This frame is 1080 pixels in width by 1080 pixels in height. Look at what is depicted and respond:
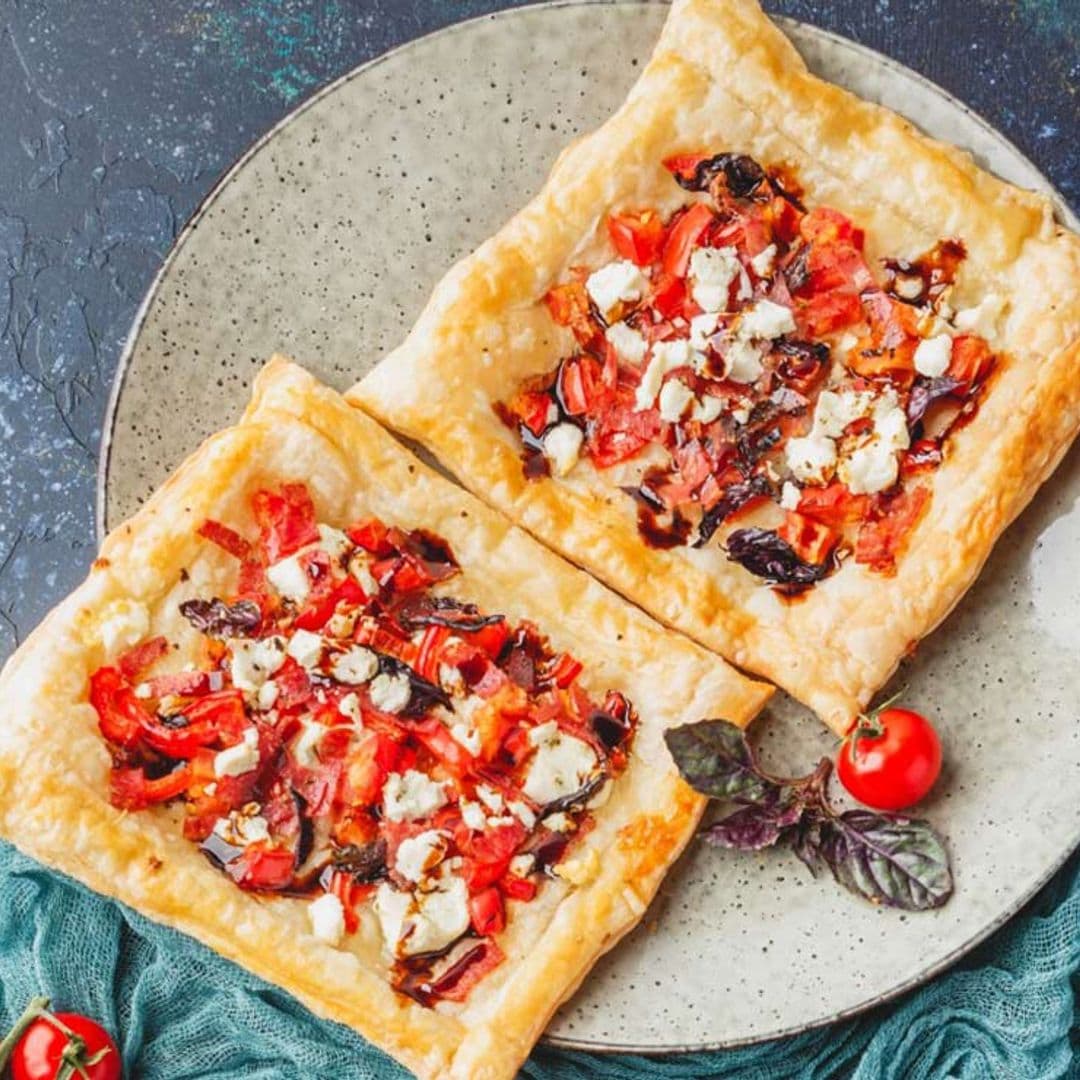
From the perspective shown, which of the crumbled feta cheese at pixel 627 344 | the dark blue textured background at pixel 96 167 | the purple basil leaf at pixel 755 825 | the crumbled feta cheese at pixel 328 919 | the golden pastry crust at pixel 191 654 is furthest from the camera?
the dark blue textured background at pixel 96 167

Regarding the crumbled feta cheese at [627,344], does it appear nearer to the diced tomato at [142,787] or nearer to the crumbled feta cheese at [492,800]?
the crumbled feta cheese at [492,800]

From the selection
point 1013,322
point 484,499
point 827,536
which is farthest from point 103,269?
point 1013,322

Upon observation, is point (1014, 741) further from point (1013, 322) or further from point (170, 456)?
point (170, 456)

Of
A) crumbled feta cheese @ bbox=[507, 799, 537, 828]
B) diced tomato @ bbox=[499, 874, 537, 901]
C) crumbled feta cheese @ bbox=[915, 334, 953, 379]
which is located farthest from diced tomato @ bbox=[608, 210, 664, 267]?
diced tomato @ bbox=[499, 874, 537, 901]

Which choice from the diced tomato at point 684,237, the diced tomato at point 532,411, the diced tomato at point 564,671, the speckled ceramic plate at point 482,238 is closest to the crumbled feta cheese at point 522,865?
the speckled ceramic plate at point 482,238

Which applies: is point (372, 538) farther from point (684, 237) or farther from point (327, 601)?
point (684, 237)

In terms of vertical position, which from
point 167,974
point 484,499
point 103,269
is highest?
point 484,499

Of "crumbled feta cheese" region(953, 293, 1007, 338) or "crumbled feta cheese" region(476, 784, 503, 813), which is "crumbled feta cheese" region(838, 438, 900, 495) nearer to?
"crumbled feta cheese" region(953, 293, 1007, 338)
